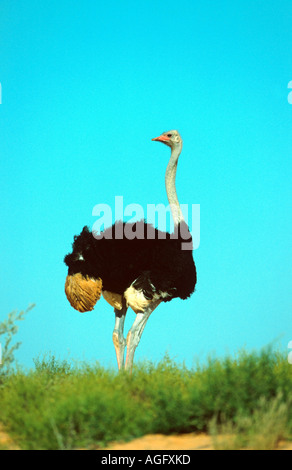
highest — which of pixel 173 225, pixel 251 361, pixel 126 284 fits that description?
pixel 173 225

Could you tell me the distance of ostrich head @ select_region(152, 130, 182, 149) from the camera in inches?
387

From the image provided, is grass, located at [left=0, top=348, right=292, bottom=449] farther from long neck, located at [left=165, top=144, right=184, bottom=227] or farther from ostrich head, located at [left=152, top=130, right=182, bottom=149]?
ostrich head, located at [left=152, top=130, right=182, bottom=149]

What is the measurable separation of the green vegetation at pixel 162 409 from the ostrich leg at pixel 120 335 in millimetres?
2020

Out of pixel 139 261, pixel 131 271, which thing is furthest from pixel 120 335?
pixel 139 261

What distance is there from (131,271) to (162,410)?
118 inches

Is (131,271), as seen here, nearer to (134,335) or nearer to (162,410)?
(134,335)

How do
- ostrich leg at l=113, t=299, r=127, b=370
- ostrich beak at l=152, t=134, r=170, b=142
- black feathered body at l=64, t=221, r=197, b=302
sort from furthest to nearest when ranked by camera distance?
ostrich beak at l=152, t=134, r=170, b=142
ostrich leg at l=113, t=299, r=127, b=370
black feathered body at l=64, t=221, r=197, b=302

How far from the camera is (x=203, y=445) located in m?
5.53

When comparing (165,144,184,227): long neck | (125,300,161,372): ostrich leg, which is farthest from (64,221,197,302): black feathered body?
(125,300,161,372): ostrich leg

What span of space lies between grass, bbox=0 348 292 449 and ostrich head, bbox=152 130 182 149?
428 cm

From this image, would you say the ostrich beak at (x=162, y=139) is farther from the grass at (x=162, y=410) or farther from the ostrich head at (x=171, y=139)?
the grass at (x=162, y=410)

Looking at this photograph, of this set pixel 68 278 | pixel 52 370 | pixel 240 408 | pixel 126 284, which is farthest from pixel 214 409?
pixel 52 370

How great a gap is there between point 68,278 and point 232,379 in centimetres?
376
